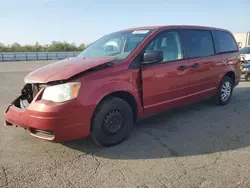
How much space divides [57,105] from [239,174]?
91.4 inches

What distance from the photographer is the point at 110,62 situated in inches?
126

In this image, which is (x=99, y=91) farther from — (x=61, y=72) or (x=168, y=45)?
(x=168, y=45)

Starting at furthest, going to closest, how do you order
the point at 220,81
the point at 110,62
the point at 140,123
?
the point at 220,81, the point at 140,123, the point at 110,62

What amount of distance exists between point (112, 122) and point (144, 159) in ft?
2.38

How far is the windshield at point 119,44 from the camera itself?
3609 mm

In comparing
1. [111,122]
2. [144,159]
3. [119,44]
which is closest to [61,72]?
[111,122]

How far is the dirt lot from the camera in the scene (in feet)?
7.89

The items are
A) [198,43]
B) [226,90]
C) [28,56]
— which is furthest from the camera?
[28,56]

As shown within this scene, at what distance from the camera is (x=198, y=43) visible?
4574mm

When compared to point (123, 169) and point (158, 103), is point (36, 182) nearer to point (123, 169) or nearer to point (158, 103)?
point (123, 169)

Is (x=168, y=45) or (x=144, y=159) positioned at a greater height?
(x=168, y=45)

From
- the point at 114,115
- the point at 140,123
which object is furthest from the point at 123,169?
the point at 140,123

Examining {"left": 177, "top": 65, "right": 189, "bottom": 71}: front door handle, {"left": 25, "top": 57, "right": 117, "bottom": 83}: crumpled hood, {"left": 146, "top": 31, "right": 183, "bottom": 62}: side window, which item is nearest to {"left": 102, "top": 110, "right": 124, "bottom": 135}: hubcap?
{"left": 25, "top": 57, "right": 117, "bottom": 83}: crumpled hood

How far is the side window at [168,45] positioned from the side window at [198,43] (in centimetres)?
23
